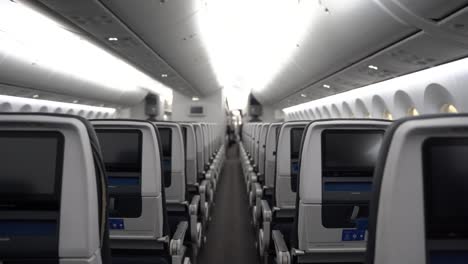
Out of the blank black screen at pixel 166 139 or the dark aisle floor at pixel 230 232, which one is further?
the dark aisle floor at pixel 230 232

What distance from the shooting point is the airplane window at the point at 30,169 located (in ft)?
5.25

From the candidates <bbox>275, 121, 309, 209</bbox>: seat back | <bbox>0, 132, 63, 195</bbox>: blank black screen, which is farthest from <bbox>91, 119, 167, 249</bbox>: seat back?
<bbox>275, 121, 309, 209</bbox>: seat back

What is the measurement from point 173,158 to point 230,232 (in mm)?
3105

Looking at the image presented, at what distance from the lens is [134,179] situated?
308 centimetres

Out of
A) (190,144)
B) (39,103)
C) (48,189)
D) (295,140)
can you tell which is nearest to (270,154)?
(190,144)

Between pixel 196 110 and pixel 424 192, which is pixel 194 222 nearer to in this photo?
pixel 424 192

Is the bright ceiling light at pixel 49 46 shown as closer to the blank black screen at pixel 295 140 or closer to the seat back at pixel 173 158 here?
the seat back at pixel 173 158

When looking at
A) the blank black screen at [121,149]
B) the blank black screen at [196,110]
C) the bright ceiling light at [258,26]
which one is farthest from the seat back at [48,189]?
the blank black screen at [196,110]

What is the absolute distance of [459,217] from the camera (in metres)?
1.35

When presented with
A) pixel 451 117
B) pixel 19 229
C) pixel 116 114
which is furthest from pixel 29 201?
pixel 116 114

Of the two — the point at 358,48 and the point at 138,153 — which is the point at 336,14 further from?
the point at 138,153

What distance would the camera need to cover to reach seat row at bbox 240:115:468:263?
1.33 metres

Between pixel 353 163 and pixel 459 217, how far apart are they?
4.75ft

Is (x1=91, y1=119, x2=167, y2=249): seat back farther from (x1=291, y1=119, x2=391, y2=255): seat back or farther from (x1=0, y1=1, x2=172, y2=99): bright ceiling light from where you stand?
(x1=0, y1=1, x2=172, y2=99): bright ceiling light
